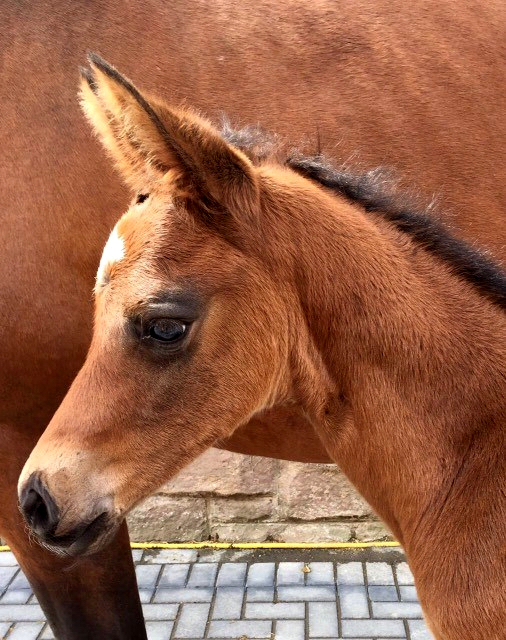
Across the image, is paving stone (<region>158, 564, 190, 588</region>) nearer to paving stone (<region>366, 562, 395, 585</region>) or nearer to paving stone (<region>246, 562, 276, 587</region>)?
paving stone (<region>246, 562, 276, 587</region>)

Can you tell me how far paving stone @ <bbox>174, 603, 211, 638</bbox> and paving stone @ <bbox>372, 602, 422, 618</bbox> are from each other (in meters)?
0.81

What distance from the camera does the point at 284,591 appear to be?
3.63 m

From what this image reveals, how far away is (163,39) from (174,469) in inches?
52.3

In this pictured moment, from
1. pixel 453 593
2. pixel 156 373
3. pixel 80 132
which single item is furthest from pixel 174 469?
pixel 80 132

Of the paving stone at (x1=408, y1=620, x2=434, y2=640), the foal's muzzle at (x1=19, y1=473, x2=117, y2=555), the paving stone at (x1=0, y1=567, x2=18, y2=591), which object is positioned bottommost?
the paving stone at (x1=0, y1=567, x2=18, y2=591)

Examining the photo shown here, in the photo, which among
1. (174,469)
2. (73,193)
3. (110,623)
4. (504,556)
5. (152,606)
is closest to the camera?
(504,556)

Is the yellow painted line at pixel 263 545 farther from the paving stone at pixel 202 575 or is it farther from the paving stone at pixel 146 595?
the paving stone at pixel 146 595

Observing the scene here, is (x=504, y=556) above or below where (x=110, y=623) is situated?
above

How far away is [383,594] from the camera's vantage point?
355cm

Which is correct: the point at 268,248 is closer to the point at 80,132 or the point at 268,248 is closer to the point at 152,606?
the point at 80,132

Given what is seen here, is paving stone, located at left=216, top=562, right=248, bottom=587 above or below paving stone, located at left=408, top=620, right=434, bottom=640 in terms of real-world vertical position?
below

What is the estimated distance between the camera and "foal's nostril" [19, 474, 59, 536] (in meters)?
1.45

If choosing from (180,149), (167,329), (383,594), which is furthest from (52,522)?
(383,594)

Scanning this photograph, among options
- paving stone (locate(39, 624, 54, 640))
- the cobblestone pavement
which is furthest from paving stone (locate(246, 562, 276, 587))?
paving stone (locate(39, 624, 54, 640))
